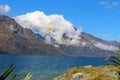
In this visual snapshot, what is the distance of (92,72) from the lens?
85.4 feet

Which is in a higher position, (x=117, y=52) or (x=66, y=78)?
(x=117, y=52)

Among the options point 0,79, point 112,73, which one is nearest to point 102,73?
point 112,73

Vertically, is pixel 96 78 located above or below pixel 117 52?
below

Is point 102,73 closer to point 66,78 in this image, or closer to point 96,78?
point 96,78

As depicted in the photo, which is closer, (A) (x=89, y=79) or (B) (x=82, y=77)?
(A) (x=89, y=79)

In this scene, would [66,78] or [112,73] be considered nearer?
[112,73]

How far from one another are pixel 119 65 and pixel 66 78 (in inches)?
876

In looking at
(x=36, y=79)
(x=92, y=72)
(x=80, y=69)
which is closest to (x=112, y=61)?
(x=92, y=72)

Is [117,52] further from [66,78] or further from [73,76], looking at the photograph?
[66,78]

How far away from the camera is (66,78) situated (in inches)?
1169

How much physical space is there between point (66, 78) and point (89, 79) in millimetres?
5625

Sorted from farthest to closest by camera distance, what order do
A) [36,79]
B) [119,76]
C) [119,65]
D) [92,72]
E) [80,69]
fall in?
[36,79] → [80,69] → [92,72] → [119,76] → [119,65]

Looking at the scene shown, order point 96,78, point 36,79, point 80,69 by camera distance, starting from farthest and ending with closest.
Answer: point 36,79 → point 80,69 → point 96,78

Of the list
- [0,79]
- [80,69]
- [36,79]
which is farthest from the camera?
[36,79]
